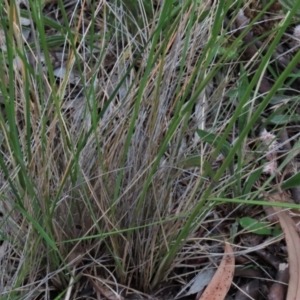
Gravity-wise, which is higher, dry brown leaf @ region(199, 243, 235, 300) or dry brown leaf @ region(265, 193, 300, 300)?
dry brown leaf @ region(265, 193, 300, 300)

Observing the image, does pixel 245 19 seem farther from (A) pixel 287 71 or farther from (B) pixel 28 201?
(A) pixel 287 71

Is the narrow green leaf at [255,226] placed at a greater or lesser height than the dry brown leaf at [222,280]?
greater

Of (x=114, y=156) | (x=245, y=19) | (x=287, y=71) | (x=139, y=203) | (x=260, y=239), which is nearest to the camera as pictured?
(x=287, y=71)

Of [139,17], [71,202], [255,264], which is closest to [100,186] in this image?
[71,202]
